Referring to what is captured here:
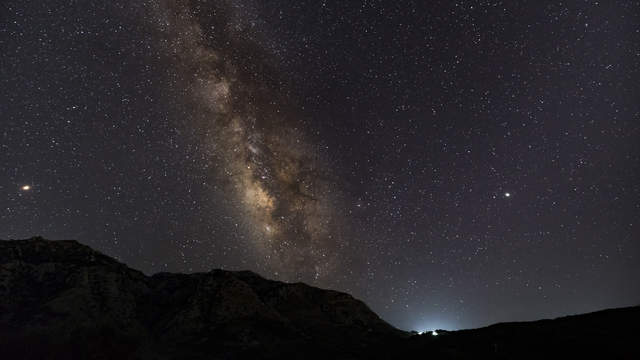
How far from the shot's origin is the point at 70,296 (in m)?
80.9

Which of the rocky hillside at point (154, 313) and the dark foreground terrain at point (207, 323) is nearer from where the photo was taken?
the dark foreground terrain at point (207, 323)

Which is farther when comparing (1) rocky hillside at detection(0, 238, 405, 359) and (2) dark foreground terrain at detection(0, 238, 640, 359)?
(1) rocky hillside at detection(0, 238, 405, 359)

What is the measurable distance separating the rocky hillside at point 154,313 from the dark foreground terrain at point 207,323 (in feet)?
0.66

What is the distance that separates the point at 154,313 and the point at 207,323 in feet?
45.9

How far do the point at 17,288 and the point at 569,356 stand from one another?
91.2 meters

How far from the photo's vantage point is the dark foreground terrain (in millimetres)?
54969

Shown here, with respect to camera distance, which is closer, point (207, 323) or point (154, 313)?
point (207, 323)

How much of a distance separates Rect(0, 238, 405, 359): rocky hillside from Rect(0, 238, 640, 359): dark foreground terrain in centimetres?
20

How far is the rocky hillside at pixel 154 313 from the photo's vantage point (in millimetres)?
69625

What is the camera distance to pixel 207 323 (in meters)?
85.3

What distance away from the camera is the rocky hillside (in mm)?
69625

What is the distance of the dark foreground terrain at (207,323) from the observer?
55.0m

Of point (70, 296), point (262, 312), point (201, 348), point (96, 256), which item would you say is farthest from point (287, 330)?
point (96, 256)

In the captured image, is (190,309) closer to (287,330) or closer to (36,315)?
(287,330)
